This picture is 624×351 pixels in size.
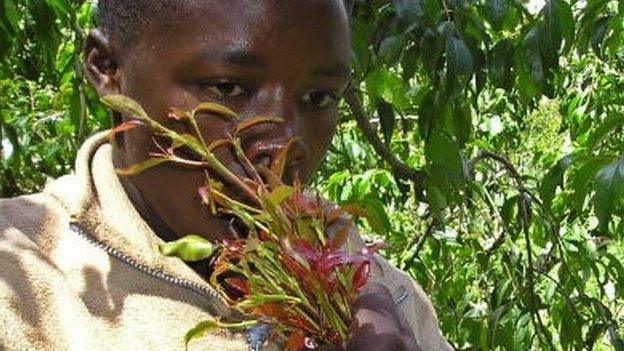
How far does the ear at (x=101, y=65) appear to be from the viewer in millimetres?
1303

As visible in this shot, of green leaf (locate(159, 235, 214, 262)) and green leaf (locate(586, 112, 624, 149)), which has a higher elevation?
green leaf (locate(159, 235, 214, 262))

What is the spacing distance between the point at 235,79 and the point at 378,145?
4.93 feet

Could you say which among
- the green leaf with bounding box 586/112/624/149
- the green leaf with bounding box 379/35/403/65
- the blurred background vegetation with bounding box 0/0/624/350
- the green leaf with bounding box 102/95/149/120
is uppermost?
the green leaf with bounding box 102/95/149/120

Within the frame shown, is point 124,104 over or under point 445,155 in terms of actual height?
over

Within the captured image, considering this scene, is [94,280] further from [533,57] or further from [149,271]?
[533,57]

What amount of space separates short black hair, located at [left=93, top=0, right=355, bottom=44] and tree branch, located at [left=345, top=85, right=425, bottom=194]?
3.79ft

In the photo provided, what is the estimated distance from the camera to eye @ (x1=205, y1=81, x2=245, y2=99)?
46.6 inches

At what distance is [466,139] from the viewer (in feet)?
8.55

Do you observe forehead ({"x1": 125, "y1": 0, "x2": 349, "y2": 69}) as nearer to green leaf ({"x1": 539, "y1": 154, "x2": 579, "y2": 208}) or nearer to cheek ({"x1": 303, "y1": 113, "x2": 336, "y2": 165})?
cheek ({"x1": 303, "y1": 113, "x2": 336, "y2": 165})

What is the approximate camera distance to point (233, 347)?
124 cm

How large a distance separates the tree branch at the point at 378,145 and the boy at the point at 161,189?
117cm

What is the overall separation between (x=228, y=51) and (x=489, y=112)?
312cm

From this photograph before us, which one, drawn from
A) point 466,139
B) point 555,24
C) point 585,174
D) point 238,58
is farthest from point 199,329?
point 466,139

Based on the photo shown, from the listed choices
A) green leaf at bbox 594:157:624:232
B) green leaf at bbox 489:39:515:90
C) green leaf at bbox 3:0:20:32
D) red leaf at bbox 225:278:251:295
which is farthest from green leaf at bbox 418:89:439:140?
red leaf at bbox 225:278:251:295
